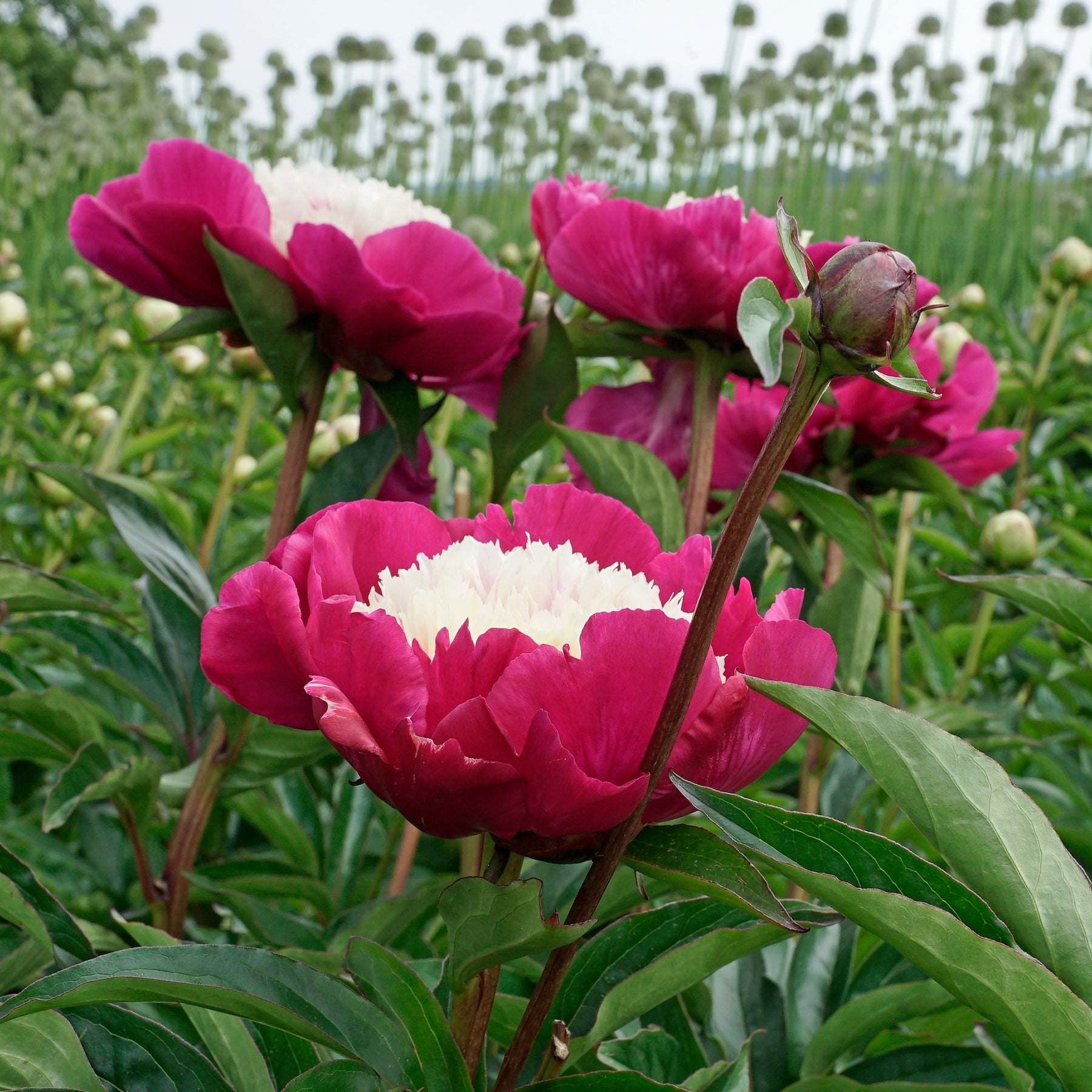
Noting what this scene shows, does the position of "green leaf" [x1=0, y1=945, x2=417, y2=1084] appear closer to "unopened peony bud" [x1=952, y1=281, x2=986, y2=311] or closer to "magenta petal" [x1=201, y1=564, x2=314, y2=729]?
"magenta petal" [x1=201, y1=564, x2=314, y2=729]

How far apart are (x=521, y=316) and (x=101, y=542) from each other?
2.85 feet

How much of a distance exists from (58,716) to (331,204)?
0.88 ft

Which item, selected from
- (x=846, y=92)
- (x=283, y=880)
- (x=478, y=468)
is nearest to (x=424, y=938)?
(x=283, y=880)

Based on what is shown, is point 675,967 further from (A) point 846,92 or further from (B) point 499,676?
(A) point 846,92

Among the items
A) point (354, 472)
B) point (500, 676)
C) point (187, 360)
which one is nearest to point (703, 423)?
point (354, 472)

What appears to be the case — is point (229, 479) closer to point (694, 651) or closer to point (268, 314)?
point (268, 314)

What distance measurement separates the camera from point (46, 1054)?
0.96 feet

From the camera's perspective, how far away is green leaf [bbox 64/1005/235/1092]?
310 millimetres

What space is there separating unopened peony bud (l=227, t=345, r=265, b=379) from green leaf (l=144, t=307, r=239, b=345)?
0.37m

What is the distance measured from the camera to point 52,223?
14.6ft

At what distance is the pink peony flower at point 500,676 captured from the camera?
24 centimetres

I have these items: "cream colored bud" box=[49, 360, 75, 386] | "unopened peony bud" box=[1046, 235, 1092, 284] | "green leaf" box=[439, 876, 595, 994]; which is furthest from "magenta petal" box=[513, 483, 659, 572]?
"cream colored bud" box=[49, 360, 75, 386]

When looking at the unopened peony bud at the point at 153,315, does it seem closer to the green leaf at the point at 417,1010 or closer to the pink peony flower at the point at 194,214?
the pink peony flower at the point at 194,214

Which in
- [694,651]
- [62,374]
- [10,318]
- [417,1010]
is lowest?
[62,374]
